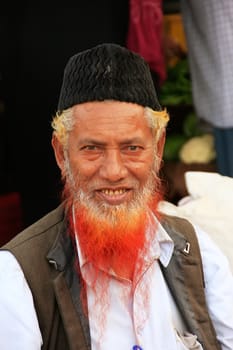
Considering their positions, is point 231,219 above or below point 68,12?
below

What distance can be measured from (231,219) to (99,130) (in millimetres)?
769

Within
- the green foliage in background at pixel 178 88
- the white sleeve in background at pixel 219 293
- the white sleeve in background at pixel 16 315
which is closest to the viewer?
the white sleeve in background at pixel 16 315

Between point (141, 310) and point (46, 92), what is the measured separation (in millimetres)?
1601

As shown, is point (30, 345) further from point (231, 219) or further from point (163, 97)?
point (163, 97)

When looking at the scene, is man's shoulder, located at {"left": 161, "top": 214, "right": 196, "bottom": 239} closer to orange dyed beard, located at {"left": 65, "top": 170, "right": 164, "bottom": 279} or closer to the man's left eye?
orange dyed beard, located at {"left": 65, "top": 170, "right": 164, "bottom": 279}

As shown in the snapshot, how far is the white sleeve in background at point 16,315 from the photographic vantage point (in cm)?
124

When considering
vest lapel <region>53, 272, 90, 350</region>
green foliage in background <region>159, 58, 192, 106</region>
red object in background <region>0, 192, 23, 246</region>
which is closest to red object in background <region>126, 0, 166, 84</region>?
green foliage in background <region>159, 58, 192, 106</region>

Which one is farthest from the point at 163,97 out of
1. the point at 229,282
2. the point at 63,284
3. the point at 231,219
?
the point at 63,284

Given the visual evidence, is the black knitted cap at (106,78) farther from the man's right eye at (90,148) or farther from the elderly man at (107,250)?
the man's right eye at (90,148)

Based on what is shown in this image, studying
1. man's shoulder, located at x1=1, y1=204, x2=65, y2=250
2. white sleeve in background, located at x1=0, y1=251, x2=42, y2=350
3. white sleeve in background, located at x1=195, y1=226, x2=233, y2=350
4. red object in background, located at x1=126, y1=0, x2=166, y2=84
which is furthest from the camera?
red object in background, located at x1=126, y1=0, x2=166, y2=84

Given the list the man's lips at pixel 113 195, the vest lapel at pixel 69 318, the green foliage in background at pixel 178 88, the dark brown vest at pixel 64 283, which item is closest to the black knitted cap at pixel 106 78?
the man's lips at pixel 113 195

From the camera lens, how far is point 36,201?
286cm

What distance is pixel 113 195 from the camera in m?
1.33

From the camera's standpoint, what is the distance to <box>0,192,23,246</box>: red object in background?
104 inches
